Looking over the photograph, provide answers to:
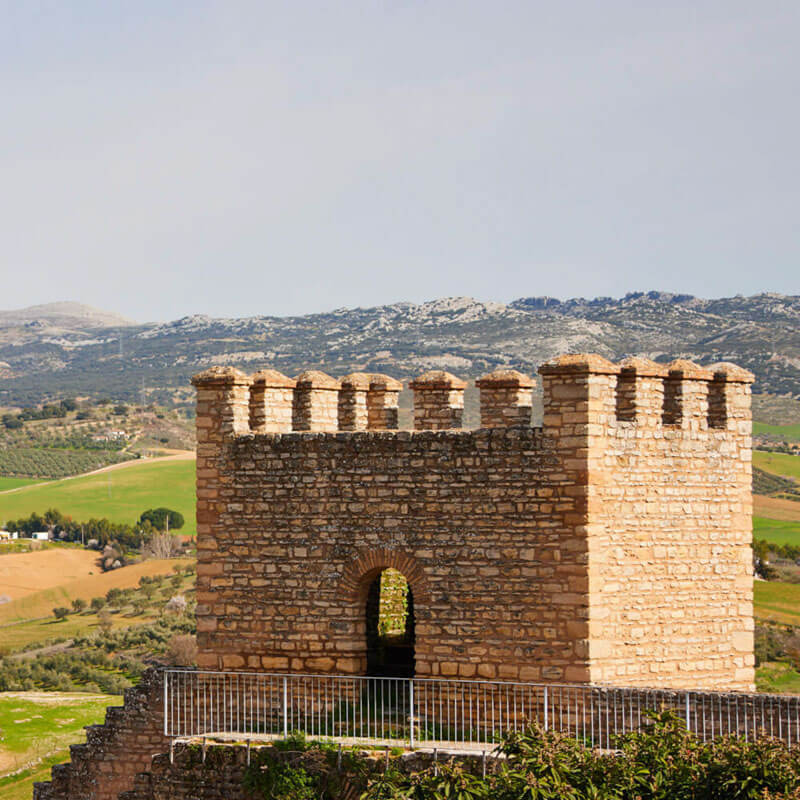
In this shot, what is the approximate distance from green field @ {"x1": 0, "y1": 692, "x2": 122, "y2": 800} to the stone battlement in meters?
11.4

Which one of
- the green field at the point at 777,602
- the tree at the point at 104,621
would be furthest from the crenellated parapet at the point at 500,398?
the tree at the point at 104,621

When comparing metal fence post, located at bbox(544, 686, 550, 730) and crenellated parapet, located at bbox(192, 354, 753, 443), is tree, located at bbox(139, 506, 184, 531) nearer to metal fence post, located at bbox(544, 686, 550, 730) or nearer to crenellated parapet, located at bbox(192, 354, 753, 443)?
crenellated parapet, located at bbox(192, 354, 753, 443)

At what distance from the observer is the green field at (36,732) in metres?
23.1

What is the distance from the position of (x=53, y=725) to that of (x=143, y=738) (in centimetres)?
1382

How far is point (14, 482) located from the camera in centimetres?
9200

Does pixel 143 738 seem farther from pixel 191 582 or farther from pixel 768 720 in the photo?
pixel 191 582

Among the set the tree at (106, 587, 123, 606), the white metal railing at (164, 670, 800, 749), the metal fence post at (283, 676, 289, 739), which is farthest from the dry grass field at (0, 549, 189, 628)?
the metal fence post at (283, 676, 289, 739)

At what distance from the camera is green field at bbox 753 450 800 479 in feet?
203

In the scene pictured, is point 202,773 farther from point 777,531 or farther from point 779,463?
point 779,463

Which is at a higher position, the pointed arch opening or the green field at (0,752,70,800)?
the pointed arch opening

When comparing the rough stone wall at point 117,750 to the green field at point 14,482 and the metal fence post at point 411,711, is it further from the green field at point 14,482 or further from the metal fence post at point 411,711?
the green field at point 14,482

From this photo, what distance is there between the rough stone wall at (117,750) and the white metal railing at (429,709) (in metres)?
0.23

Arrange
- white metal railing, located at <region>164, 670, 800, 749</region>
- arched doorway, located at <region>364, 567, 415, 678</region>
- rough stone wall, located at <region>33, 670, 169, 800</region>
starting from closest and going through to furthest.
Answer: white metal railing, located at <region>164, 670, 800, 749</region>, rough stone wall, located at <region>33, 670, 169, 800</region>, arched doorway, located at <region>364, 567, 415, 678</region>

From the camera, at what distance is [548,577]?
12.7 meters
